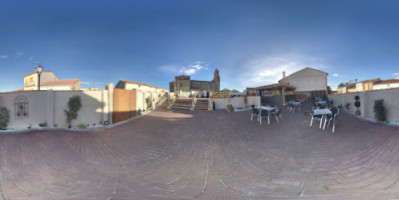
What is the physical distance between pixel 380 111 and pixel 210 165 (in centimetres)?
817

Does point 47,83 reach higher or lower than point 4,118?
higher

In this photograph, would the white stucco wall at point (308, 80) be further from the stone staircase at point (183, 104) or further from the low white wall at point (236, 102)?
the stone staircase at point (183, 104)

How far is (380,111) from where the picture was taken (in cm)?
687

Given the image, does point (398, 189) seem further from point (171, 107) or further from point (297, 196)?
point (171, 107)

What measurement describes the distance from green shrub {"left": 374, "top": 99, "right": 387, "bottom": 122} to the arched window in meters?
17.3

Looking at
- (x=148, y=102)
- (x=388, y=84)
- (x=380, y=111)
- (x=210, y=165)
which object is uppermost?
(x=388, y=84)

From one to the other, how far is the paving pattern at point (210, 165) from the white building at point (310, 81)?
17.6 meters

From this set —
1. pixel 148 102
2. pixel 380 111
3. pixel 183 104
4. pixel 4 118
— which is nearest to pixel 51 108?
pixel 4 118

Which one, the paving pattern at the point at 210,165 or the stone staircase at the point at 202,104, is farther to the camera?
the stone staircase at the point at 202,104

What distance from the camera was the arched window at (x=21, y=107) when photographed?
8586 mm

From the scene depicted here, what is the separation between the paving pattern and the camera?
9.98 feet


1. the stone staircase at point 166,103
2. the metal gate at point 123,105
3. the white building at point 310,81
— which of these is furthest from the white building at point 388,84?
the metal gate at point 123,105

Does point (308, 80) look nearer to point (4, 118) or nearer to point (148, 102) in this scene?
point (148, 102)

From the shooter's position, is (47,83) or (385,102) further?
(47,83)
